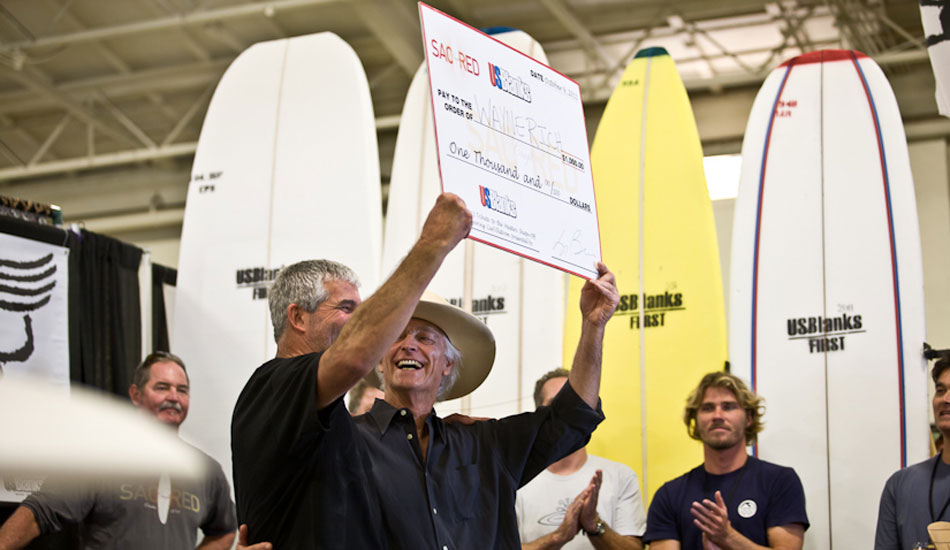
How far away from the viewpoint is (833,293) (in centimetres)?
402

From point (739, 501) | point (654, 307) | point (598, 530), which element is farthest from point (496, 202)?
point (654, 307)

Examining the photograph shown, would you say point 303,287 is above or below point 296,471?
above

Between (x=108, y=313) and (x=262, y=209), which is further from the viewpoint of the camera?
(x=262, y=209)

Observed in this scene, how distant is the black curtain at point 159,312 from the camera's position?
Answer: 513cm

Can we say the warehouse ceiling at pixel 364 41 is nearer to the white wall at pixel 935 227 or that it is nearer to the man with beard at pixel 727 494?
A: the white wall at pixel 935 227

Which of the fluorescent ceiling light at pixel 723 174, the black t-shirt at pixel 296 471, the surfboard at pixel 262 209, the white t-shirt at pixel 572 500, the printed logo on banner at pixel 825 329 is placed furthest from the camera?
the fluorescent ceiling light at pixel 723 174

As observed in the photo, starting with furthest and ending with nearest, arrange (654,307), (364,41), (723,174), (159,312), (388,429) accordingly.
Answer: (723,174)
(364,41)
(159,312)
(654,307)
(388,429)

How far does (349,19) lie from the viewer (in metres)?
6.95

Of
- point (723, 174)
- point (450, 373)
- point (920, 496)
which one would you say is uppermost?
point (723, 174)

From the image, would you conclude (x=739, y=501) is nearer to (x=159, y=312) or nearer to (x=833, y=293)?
(x=833, y=293)

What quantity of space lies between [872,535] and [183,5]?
522 centimetres

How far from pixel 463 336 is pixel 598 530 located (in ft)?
3.56

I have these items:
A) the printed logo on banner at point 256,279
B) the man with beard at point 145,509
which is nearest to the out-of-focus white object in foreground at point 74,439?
the man with beard at point 145,509

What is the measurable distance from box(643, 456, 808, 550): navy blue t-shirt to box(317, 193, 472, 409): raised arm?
1.81m
